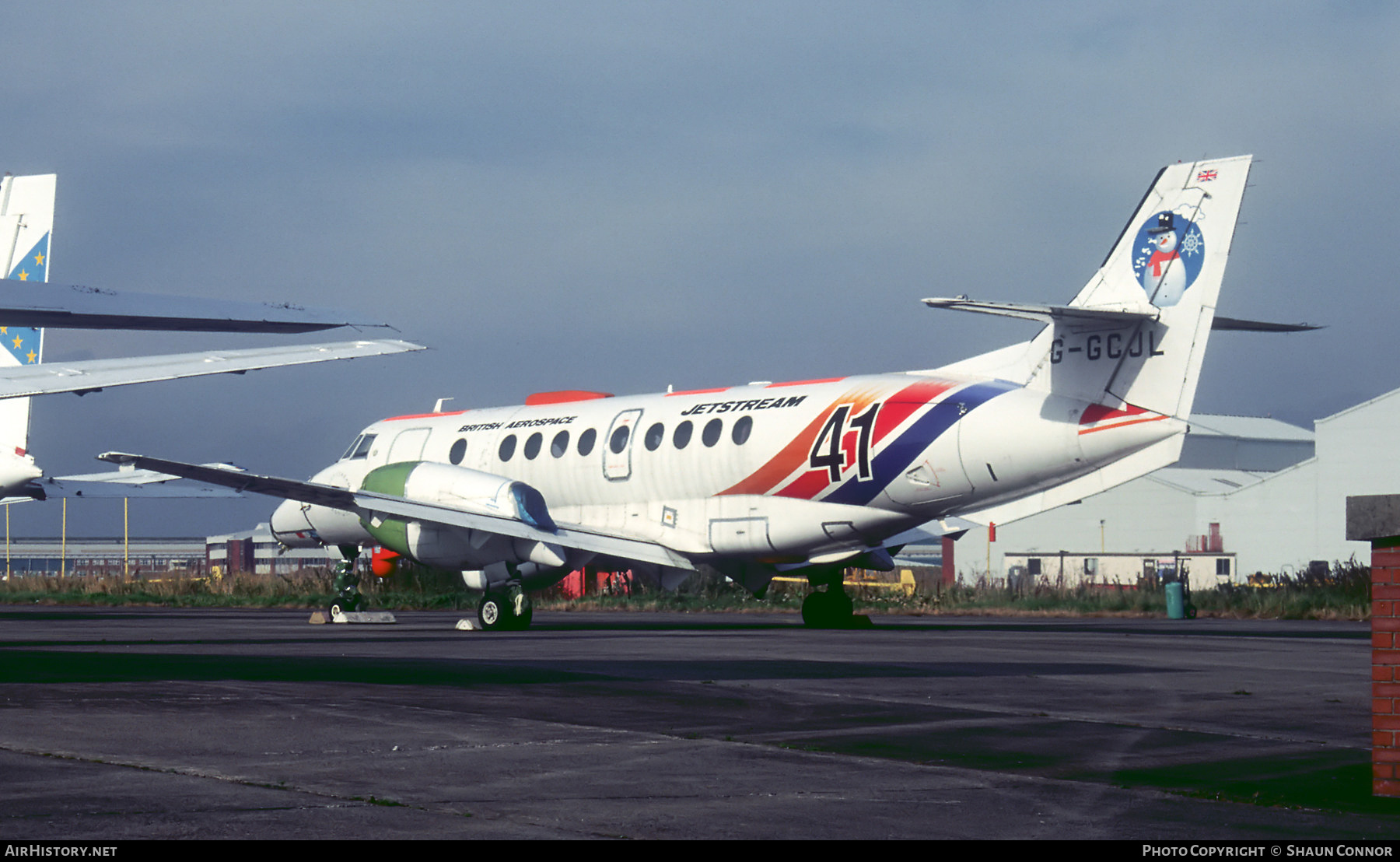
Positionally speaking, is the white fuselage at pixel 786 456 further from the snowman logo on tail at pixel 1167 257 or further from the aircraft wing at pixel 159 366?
the aircraft wing at pixel 159 366

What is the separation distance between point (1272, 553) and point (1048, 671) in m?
57.8

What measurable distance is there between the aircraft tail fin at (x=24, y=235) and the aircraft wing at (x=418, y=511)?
13.6ft

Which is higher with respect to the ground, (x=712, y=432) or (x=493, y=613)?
(x=712, y=432)

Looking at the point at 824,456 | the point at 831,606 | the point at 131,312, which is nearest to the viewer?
the point at 131,312

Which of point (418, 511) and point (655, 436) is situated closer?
point (418, 511)

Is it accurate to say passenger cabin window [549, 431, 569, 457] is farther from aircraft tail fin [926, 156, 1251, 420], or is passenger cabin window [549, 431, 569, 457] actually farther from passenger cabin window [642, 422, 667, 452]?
aircraft tail fin [926, 156, 1251, 420]

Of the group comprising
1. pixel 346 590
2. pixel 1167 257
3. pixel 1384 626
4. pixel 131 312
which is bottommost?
pixel 346 590

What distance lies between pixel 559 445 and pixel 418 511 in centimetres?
425

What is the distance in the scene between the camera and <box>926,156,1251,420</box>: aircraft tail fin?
19984 millimetres

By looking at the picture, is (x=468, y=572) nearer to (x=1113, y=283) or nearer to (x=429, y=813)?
(x=1113, y=283)

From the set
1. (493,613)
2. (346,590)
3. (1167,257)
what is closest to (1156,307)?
(1167,257)

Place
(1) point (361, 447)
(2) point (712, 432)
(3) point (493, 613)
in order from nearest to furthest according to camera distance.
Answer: (3) point (493, 613), (2) point (712, 432), (1) point (361, 447)

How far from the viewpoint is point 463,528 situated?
81.3ft

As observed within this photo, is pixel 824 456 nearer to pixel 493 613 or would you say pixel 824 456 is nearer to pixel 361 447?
Answer: pixel 493 613
